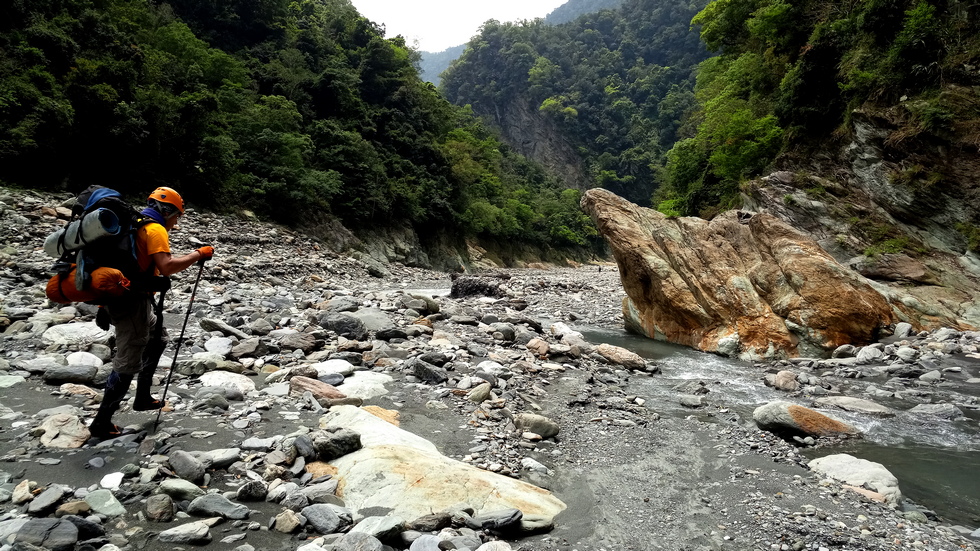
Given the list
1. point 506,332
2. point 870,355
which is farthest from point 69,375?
point 870,355

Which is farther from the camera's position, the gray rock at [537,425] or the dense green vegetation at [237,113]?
the dense green vegetation at [237,113]

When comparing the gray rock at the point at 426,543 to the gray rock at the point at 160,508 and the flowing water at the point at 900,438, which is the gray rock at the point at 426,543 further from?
the flowing water at the point at 900,438

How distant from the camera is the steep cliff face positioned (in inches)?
3853

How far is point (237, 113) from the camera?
2466cm

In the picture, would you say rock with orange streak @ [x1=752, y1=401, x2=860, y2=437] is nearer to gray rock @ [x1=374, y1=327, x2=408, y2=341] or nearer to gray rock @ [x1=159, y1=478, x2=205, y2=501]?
gray rock @ [x1=374, y1=327, x2=408, y2=341]

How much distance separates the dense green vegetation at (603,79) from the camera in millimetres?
92125

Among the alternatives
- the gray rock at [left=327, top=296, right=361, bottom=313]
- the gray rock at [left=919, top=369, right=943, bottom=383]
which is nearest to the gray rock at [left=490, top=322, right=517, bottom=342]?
the gray rock at [left=327, top=296, right=361, bottom=313]

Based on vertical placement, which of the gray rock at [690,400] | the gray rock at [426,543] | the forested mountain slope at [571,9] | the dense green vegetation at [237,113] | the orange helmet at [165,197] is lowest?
the gray rock at [690,400]

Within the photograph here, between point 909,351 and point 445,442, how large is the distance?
9.86 m

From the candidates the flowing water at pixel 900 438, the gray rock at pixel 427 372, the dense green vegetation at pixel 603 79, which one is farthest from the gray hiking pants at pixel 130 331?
the dense green vegetation at pixel 603 79

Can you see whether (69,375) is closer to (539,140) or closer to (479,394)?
(479,394)

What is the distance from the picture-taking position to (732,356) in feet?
35.9

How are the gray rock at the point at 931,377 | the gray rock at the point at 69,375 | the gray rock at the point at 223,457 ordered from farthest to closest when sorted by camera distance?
1. the gray rock at the point at 931,377
2. the gray rock at the point at 69,375
3. the gray rock at the point at 223,457

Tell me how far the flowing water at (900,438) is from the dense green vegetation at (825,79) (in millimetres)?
9897
